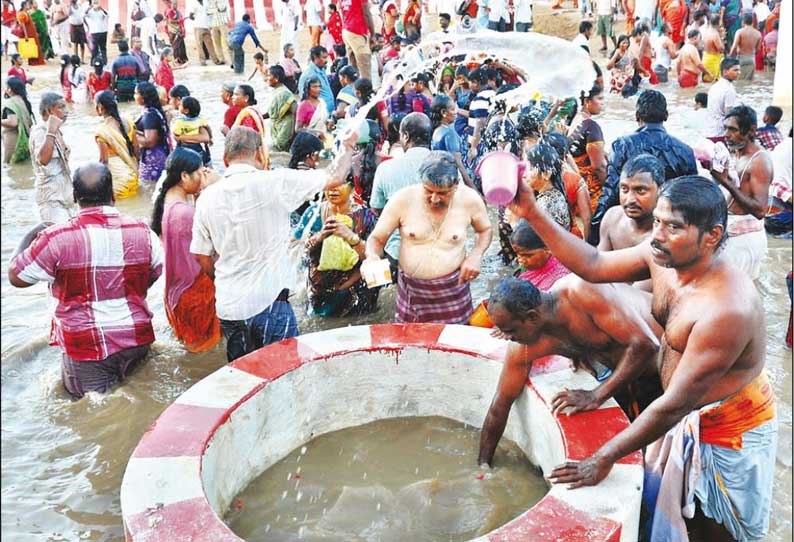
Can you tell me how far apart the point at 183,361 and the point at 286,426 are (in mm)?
1658

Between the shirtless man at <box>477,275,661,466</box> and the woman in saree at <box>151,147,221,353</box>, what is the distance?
7.61 feet

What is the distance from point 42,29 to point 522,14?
11.4 m

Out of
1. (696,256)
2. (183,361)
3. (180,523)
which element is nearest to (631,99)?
(183,361)

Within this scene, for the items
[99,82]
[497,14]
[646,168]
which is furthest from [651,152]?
[497,14]

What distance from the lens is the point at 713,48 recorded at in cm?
1394

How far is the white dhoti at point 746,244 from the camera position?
461 cm

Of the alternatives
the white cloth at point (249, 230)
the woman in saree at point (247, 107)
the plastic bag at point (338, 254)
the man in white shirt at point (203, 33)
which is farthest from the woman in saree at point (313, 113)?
the man in white shirt at point (203, 33)

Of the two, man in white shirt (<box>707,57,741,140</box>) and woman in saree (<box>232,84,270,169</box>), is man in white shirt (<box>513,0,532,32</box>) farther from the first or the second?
woman in saree (<box>232,84,270,169</box>)

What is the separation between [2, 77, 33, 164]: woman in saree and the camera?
831cm

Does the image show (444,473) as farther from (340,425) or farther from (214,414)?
(214,414)

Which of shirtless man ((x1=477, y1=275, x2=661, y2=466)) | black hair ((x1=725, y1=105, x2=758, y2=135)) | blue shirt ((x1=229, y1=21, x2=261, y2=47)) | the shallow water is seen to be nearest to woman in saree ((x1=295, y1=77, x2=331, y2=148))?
black hair ((x1=725, y1=105, x2=758, y2=135))

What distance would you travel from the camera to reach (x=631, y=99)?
12.8 m

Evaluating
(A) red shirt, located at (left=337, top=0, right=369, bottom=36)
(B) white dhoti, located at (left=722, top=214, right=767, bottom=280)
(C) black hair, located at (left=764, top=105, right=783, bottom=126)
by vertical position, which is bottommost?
(B) white dhoti, located at (left=722, top=214, right=767, bottom=280)

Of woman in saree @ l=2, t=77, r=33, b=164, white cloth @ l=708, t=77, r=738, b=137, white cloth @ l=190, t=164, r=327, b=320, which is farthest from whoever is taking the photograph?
woman in saree @ l=2, t=77, r=33, b=164
